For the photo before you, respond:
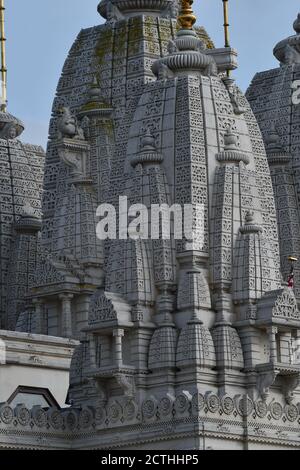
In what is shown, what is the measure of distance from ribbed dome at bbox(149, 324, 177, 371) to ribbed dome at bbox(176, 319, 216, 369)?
0.18 meters

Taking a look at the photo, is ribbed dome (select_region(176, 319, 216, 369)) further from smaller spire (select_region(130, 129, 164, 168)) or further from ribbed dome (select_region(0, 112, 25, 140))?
ribbed dome (select_region(0, 112, 25, 140))

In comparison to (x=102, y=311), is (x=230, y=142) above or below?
above

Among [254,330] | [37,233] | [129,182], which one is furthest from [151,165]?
[37,233]

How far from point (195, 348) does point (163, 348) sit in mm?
936

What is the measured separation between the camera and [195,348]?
221 feet

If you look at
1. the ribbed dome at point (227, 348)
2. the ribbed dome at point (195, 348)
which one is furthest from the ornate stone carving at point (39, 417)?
the ribbed dome at point (227, 348)

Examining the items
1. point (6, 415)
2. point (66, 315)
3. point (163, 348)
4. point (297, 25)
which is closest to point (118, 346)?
point (163, 348)

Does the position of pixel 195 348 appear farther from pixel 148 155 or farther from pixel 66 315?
pixel 66 315

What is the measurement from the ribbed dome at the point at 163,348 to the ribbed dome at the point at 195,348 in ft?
0.60

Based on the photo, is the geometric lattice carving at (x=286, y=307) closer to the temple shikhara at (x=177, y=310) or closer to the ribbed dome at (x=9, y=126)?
the temple shikhara at (x=177, y=310)

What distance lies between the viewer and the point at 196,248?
68812mm

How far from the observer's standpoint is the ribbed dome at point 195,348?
221ft
